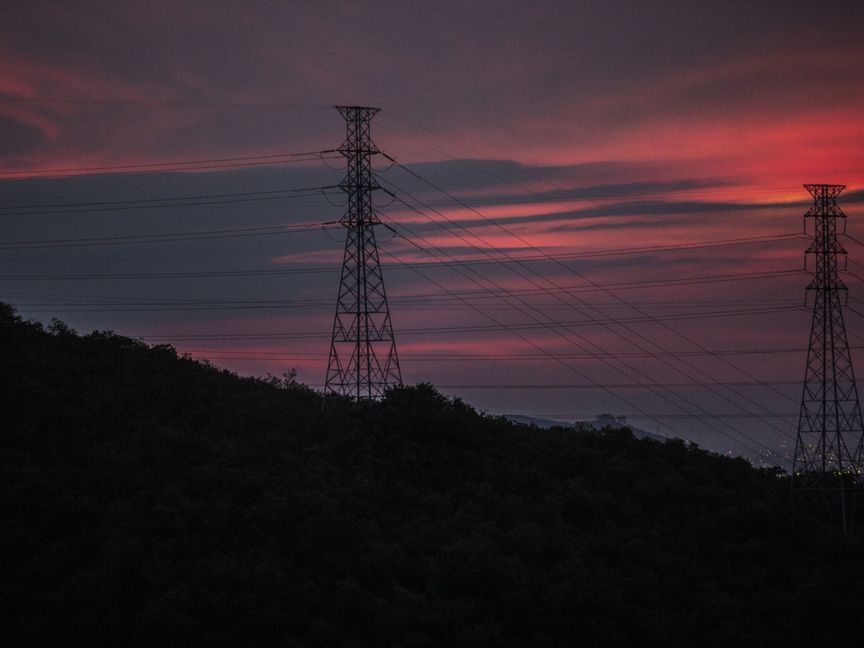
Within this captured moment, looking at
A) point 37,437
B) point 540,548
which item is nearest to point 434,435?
point 540,548

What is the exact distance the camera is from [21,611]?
3531 centimetres

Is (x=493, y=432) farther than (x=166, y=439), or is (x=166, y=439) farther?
(x=493, y=432)

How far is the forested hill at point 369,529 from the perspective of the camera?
123 ft

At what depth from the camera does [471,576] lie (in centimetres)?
4181

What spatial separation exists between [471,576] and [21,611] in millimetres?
18531

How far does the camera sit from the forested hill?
123ft

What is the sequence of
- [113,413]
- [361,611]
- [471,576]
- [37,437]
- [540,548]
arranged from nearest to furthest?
[361,611] < [471,576] < [540,548] < [37,437] < [113,413]

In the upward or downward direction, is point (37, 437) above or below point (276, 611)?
above

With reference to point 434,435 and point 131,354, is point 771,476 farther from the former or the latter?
point 131,354

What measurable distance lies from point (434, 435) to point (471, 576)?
61.1 feet

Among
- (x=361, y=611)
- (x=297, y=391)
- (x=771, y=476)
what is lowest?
(x=361, y=611)

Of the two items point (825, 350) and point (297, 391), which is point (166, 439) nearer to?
point (297, 391)

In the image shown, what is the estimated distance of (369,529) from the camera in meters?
45.9

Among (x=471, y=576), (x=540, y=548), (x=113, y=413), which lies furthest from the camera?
(x=113, y=413)
